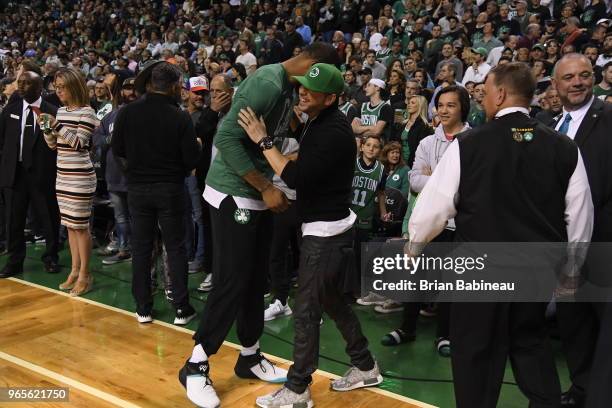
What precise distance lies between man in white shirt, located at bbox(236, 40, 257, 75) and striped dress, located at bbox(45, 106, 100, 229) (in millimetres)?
6431

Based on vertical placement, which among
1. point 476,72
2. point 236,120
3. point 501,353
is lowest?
point 501,353

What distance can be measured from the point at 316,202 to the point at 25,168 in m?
3.50

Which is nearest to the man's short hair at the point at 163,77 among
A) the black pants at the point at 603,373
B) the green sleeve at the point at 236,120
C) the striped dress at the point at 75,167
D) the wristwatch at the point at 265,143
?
the striped dress at the point at 75,167

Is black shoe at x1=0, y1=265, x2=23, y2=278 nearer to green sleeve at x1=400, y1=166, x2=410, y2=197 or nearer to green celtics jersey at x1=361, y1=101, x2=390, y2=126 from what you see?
green sleeve at x1=400, y1=166, x2=410, y2=197

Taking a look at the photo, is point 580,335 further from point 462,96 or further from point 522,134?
point 462,96

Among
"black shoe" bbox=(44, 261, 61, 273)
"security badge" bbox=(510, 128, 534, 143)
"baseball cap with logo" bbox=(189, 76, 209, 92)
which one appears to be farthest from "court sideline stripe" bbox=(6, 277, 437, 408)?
"baseball cap with logo" bbox=(189, 76, 209, 92)

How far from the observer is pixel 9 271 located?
5.49 meters

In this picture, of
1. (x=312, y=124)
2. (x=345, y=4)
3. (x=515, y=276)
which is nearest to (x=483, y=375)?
(x=515, y=276)

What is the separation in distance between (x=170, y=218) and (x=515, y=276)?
256cm

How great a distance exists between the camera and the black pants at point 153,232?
4.27m

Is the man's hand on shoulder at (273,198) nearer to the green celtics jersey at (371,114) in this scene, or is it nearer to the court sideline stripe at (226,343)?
the court sideline stripe at (226,343)

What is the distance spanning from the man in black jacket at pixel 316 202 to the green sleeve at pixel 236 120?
0.21 ft

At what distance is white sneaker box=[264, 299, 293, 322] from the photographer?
4.61 m

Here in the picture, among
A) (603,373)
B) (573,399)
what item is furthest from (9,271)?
(603,373)
